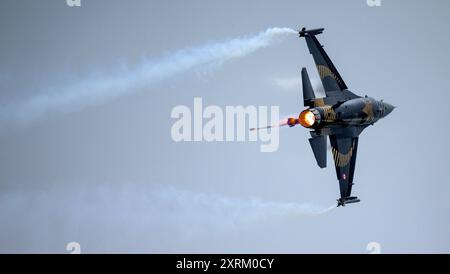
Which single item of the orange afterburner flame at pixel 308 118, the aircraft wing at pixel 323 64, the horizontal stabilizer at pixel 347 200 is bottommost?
the horizontal stabilizer at pixel 347 200

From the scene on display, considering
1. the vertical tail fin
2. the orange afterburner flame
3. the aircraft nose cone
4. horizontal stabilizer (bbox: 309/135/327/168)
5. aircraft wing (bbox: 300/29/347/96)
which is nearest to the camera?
the orange afterburner flame

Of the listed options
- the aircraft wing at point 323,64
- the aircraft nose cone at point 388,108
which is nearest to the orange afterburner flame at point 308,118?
the aircraft wing at point 323,64

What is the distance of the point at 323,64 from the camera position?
64.2m

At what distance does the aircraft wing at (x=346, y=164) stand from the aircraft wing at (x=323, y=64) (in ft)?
11.8

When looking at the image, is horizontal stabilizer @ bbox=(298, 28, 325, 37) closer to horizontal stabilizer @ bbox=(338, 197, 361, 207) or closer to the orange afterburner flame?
the orange afterburner flame

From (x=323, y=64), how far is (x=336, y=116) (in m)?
5.90

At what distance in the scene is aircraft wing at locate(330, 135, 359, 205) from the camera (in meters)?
63.9

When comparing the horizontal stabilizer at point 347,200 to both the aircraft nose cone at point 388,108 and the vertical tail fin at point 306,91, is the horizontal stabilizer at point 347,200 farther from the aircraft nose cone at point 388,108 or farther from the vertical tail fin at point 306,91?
the vertical tail fin at point 306,91

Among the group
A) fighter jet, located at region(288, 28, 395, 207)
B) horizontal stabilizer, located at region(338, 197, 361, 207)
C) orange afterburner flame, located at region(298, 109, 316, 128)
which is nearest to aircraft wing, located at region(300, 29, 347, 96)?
fighter jet, located at region(288, 28, 395, 207)

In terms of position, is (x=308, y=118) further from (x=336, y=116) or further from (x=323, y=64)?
(x=323, y=64)

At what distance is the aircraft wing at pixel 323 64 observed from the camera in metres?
63.4
